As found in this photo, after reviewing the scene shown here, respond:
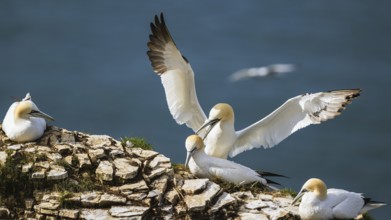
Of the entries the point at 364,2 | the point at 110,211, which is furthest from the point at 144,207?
the point at 364,2

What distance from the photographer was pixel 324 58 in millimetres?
56594

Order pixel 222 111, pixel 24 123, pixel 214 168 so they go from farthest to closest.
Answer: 1. pixel 222 111
2. pixel 214 168
3. pixel 24 123

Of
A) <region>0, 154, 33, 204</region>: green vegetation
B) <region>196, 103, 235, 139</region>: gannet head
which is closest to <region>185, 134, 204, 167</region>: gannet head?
<region>196, 103, 235, 139</region>: gannet head

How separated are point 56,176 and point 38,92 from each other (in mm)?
35723

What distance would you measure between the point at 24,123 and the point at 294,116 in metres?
4.40

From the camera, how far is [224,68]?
5366cm

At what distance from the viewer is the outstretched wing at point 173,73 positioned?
61.7 feet

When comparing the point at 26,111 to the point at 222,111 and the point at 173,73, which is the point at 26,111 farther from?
the point at 222,111

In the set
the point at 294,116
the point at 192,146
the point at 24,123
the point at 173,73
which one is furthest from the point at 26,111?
the point at 294,116

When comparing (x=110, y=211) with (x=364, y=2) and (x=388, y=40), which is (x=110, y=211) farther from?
(x=364, y=2)

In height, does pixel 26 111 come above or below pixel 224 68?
below

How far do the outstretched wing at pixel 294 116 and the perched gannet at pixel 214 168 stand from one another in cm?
187

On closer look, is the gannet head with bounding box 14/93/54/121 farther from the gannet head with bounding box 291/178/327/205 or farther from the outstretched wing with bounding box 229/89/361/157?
the gannet head with bounding box 291/178/327/205

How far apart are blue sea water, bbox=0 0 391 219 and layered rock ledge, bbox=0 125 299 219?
2616cm
